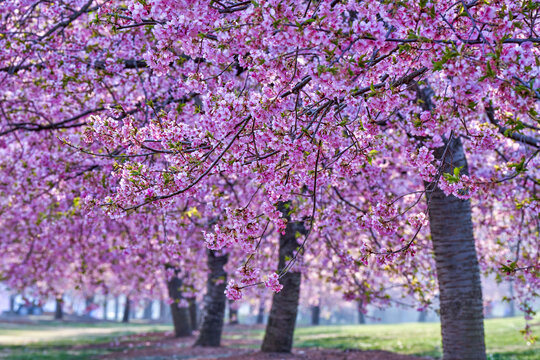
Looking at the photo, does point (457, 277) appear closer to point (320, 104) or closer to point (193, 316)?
point (320, 104)

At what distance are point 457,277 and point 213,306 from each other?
8.18m

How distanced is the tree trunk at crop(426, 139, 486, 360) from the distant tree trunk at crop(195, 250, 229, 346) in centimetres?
755

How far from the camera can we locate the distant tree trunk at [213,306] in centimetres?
1388

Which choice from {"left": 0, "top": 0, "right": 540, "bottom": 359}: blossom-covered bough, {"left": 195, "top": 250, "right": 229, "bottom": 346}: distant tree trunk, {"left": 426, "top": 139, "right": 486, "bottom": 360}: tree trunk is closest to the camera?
{"left": 0, "top": 0, "right": 540, "bottom": 359}: blossom-covered bough

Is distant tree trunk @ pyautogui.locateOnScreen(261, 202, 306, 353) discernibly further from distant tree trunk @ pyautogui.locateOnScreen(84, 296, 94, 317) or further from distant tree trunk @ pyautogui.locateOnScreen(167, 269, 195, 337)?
distant tree trunk @ pyautogui.locateOnScreen(84, 296, 94, 317)

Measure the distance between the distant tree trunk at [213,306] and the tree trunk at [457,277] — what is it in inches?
297

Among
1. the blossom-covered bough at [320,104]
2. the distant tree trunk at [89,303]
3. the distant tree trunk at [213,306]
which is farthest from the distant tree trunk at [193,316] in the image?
the blossom-covered bough at [320,104]

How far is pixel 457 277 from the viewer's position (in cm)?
741

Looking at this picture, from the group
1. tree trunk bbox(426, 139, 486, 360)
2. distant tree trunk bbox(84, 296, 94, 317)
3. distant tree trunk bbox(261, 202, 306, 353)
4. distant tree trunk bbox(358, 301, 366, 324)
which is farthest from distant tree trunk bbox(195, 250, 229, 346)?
distant tree trunk bbox(84, 296, 94, 317)

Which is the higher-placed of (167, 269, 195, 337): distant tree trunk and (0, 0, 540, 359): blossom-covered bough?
(0, 0, 540, 359): blossom-covered bough

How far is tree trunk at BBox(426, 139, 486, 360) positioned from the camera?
284 inches

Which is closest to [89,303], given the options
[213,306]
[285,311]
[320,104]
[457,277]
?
[213,306]

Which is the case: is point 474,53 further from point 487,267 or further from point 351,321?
point 351,321

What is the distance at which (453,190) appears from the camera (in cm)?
482
